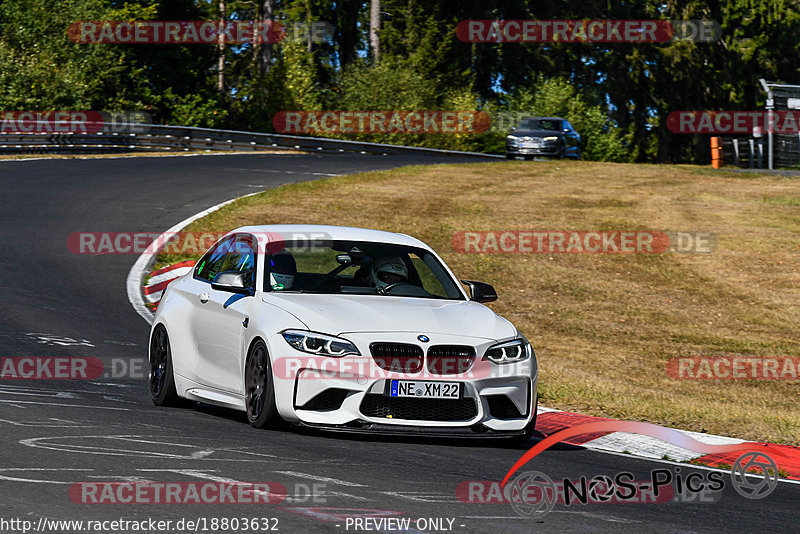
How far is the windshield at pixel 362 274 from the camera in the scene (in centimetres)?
917

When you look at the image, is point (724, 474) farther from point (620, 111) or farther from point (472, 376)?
point (620, 111)

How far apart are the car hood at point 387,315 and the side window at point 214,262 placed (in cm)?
127

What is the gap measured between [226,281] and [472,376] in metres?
2.04

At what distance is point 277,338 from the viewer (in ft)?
26.7

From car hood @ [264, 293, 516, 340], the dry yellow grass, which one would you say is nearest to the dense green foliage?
the dry yellow grass

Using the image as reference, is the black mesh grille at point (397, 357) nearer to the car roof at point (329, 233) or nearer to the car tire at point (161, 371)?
the car roof at point (329, 233)

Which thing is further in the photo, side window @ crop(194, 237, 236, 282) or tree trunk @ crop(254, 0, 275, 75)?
tree trunk @ crop(254, 0, 275, 75)

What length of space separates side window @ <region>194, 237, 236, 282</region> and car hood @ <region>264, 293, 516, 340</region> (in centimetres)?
127

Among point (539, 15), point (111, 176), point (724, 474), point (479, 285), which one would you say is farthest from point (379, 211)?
point (539, 15)

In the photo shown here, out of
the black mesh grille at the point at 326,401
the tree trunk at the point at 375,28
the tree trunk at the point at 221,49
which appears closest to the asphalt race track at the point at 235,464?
the black mesh grille at the point at 326,401

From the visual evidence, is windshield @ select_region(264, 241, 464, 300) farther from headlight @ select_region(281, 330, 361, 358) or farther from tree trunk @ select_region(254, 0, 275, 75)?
tree trunk @ select_region(254, 0, 275, 75)

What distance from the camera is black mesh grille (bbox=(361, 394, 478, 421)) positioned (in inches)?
315

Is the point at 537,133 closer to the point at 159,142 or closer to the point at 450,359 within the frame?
the point at 159,142

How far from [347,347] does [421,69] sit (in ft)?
174
